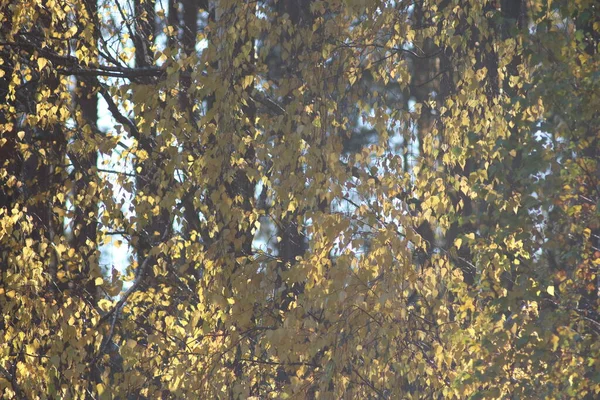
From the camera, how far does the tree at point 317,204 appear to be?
149 inches

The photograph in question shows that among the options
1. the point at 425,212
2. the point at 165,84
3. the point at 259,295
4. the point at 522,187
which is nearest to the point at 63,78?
the point at 165,84

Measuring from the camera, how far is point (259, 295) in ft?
14.9

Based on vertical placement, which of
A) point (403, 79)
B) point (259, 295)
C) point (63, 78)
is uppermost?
point (63, 78)

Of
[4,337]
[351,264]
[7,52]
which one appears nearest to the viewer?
[351,264]

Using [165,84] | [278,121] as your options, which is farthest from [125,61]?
[278,121]

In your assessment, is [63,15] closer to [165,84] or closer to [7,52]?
[7,52]

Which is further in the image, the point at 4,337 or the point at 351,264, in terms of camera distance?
the point at 4,337

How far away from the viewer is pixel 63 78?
18.1 feet

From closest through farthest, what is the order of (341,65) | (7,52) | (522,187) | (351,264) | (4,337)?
(522,187), (351,264), (341,65), (4,337), (7,52)

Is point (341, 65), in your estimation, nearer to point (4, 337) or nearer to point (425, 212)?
point (425, 212)

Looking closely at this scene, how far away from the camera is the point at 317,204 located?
4.72 metres

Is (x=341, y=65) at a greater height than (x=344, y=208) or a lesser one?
greater

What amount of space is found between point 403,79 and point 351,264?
110 centimetres

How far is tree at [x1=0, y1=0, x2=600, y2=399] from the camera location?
3789 millimetres
